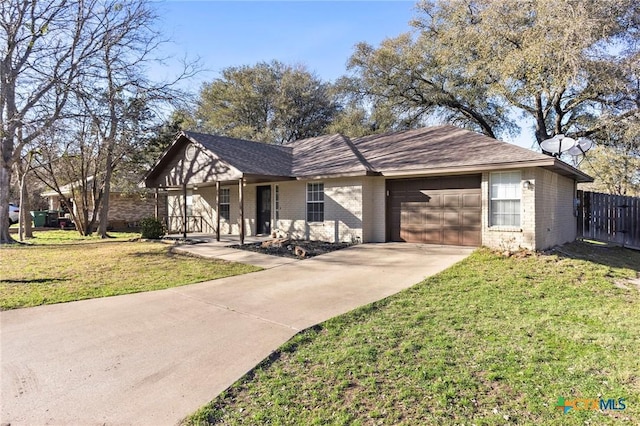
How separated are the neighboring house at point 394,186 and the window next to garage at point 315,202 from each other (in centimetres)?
4

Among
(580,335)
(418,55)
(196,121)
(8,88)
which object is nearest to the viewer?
(580,335)

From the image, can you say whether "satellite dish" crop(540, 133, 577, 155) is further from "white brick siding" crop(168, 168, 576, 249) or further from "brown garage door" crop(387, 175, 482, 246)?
"brown garage door" crop(387, 175, 482, 246)

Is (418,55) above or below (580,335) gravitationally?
above

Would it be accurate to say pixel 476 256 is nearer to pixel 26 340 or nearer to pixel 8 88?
pixel 26 340

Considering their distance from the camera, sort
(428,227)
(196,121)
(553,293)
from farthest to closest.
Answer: (196,121) → (428,227) → (553,293)

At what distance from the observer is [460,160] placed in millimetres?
11203

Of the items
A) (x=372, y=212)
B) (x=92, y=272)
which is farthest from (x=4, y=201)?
(x=372, y=212)

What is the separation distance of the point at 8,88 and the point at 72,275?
9807mm

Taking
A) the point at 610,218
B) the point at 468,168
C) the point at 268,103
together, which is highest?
the point at 268,103

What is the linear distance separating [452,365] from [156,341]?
3.46 meters

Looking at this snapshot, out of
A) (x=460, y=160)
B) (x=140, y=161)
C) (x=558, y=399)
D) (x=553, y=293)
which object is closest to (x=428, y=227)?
(x=460, y=160)

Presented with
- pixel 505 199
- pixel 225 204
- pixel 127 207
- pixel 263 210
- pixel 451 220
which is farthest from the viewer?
pixel 127 207

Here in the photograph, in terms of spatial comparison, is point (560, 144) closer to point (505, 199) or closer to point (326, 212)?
point (505, 199)

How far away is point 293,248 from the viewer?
12.0 metres
